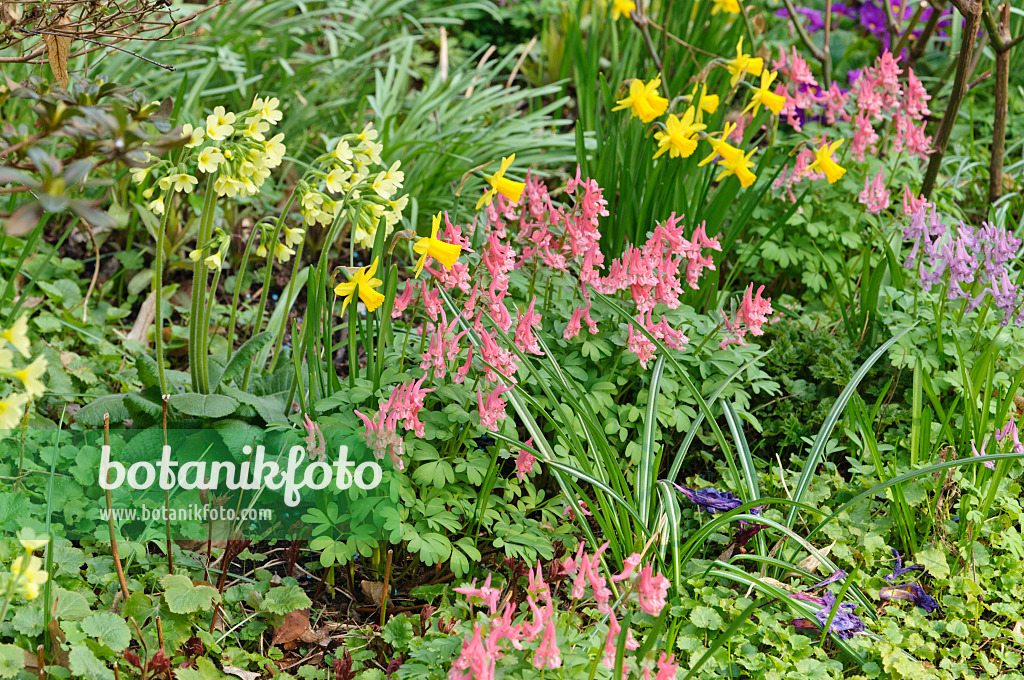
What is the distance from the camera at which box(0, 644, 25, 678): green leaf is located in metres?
1.36

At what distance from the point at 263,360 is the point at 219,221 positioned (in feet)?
3.62

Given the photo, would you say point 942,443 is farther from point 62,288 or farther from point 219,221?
point 62,288

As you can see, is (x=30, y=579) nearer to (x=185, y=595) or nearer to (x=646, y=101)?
(x=185, y=595)

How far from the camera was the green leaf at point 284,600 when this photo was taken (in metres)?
A: 1.68

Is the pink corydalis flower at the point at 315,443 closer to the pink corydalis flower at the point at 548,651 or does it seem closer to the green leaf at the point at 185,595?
the green leaf at the point at 185,595

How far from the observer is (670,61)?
3896 millimetres

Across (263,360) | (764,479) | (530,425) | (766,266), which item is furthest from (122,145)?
(766,266)

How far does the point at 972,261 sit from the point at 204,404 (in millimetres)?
1999

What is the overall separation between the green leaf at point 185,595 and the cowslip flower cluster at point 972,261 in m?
1.94

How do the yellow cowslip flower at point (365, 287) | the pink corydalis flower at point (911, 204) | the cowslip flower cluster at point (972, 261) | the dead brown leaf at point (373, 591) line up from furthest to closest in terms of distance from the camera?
1. the pink corydalis flower at point (911, 204)
2. the cowslip flower cluster at point (972, 261)
3. the dead brown leaf at point (373, 591)
4. the yellow cowslip flower at point (365, 287)

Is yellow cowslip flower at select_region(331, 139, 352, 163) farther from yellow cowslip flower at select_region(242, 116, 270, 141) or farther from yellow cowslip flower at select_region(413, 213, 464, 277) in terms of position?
yellow cowslip flower at select_region(413, 213, 464, 277)

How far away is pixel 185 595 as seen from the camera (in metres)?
1.58

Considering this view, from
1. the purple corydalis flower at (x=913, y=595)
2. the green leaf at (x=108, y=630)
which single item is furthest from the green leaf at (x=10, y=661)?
the purple corydalis flower at (x=913, y=595)

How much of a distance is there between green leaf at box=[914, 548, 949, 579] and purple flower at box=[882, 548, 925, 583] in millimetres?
18
